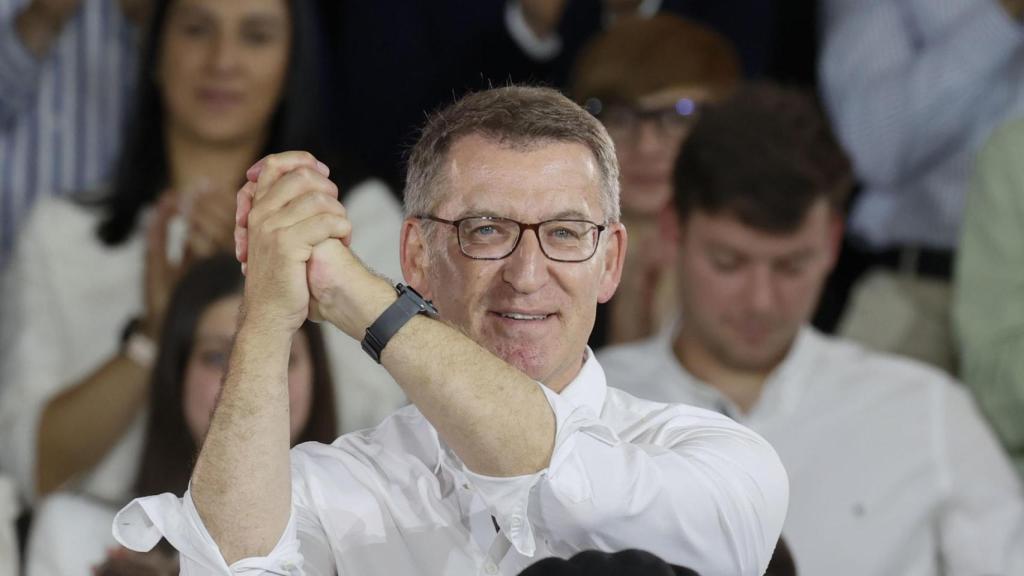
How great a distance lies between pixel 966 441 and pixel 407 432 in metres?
1.23

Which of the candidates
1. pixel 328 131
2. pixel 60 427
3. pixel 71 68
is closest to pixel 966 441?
pixel 328 131

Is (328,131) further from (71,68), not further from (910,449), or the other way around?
(910,449)

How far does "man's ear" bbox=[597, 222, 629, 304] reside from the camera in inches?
57.1

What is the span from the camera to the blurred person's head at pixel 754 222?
261 centimetres

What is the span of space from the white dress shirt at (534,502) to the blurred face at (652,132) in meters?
1.33

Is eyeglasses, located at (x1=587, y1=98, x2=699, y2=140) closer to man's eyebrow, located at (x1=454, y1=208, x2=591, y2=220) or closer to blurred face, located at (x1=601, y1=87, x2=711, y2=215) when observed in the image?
blurred face, located at (x1=601, y1=87, x2=711, y2=215)

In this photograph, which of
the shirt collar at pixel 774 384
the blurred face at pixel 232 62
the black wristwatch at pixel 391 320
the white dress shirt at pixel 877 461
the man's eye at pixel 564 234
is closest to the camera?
the black wristwatch at pixel 391 320

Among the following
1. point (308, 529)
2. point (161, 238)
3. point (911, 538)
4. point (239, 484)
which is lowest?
point (911, 538)

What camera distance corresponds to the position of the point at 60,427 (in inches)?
107

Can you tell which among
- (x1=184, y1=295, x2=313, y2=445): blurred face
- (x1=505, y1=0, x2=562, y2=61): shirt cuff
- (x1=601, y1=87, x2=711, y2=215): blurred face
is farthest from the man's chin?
(x1=505, y1=0, x2=562, y2=61): shirt cuff

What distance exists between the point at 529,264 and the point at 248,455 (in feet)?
0.92

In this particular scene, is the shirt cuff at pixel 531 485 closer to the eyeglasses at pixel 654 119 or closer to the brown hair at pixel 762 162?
the brown hair at pixel 762 162

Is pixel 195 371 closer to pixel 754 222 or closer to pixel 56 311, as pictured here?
pixel 56 311

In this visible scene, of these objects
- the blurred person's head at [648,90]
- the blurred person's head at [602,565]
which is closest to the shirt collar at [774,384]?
the blurred person's head at [648,90]
